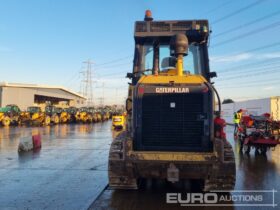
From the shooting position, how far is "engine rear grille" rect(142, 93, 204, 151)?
20.3 feet

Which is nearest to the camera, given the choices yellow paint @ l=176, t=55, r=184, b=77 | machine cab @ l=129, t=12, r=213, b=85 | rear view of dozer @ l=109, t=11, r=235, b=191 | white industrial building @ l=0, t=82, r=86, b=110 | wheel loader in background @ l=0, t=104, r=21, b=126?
rear view of dozer @ l=109, t=11, r=235, b=191

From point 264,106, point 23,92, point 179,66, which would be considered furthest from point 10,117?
point 179,66

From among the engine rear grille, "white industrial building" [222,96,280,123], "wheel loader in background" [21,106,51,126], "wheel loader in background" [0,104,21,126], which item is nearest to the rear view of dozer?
the engine rear grille

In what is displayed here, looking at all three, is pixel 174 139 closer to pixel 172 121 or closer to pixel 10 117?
pixel 172 121

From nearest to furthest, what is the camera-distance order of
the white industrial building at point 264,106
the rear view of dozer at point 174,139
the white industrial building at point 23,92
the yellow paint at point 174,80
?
the rear view of dozer at point 174,139 → the yellow paint at point 174,80 → the white industrial building at point 264,106 → the white industrial building at point 23,92

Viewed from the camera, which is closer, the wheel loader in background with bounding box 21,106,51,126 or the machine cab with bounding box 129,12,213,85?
the machine cab with bounding box 129,12,213,85

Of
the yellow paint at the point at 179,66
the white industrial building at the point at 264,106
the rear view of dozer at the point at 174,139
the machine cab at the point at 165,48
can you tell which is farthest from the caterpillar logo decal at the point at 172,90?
the white industrial building at the point at 264,106

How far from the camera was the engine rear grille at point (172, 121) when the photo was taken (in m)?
6.18

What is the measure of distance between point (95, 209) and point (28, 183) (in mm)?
2566

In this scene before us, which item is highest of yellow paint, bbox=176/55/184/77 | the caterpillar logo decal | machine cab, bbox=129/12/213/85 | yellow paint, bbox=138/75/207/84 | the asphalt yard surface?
machine cab, bbox=129/12/213/85

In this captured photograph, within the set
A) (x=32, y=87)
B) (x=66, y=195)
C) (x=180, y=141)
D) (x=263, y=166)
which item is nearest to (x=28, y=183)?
(x=66, y=195)

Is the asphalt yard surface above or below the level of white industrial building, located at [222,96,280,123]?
below

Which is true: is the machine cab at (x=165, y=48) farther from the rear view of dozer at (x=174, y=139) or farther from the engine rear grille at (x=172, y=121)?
the engine rear grille at (x=172, y=121)

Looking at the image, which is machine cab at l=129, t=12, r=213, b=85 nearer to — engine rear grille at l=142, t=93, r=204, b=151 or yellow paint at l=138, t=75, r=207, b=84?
yellow paint at l=138, t=75, r=207, b=84
